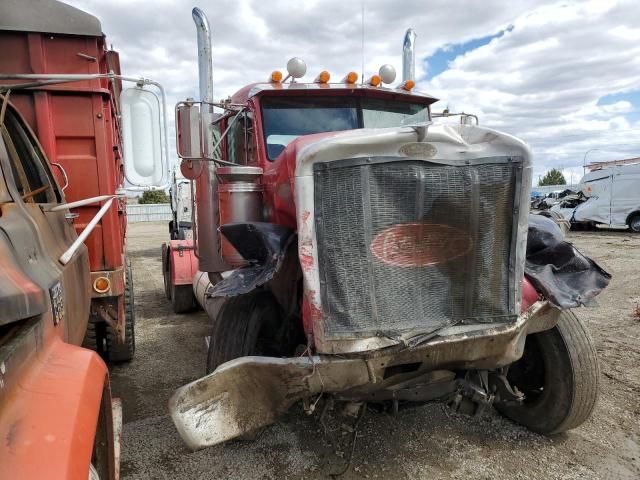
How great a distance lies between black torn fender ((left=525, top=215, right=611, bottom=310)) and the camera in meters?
2.83

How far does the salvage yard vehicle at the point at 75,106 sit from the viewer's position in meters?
3.13

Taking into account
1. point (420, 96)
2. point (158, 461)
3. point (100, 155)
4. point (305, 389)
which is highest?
point (420, 96)

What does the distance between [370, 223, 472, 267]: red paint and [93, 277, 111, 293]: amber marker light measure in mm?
2065

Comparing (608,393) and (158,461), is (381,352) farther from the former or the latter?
(608,393)

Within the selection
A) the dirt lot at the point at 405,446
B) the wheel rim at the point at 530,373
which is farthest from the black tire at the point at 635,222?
the wheel rim at the point at 530,373

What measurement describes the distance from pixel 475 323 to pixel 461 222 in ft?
1.85

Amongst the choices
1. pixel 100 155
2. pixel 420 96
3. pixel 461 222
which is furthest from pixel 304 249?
pixel 420 96

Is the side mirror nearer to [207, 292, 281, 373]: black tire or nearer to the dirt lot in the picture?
[207, 292, 281, 373]: black tire

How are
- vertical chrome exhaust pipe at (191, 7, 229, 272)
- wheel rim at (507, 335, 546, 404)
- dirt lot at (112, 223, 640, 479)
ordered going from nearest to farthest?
dirt lot at (112, 223, 640, 479), wheel rim at (507, 335, 546, 404), vertical chrome exhaust pipe at (191, 7, 229, 272)

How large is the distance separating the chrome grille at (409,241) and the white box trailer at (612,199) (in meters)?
18.4

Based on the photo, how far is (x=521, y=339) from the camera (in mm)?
2832

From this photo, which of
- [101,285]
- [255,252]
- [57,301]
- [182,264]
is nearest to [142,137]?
[255,252]

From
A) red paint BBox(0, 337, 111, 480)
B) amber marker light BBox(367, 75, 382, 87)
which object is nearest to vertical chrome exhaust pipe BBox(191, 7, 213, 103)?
amber marker light BBox(367, 75, 382, 87)

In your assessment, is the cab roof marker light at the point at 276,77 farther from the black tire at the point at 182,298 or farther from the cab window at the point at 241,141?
the black tire at the point at 182,298
